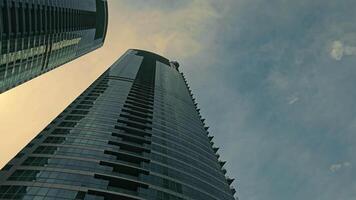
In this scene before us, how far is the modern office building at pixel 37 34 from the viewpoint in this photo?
260ft

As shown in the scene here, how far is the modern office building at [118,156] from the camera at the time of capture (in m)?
62.4

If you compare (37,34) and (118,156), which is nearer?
(118,156)

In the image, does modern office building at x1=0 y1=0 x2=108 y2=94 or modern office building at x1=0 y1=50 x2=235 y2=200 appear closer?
modern office building at x1=0 y1=50 x2=235 y2=200

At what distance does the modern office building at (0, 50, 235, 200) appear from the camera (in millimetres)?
62375

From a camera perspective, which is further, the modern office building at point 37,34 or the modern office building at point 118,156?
the modern office building at point 37,34

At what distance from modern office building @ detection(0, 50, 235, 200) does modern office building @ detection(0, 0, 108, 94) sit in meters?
16.8

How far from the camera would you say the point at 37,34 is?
95.6 meters

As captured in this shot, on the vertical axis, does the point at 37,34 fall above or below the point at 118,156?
above

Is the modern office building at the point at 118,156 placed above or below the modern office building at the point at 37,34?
below

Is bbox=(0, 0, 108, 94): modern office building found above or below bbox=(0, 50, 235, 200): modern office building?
above

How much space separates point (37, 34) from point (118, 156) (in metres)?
42.9

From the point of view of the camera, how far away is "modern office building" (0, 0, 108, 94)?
260 feet

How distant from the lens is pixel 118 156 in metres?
76.2

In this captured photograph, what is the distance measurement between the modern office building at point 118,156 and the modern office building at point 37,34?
16.8 metres
